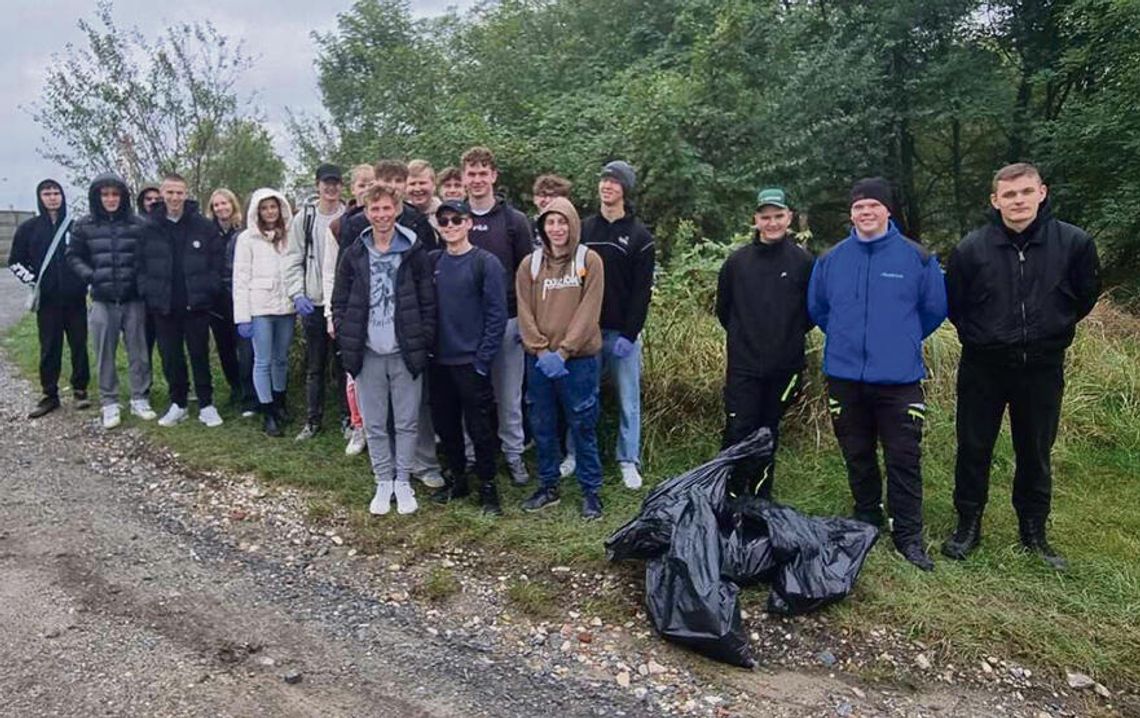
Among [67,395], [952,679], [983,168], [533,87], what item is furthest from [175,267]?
[983,168]

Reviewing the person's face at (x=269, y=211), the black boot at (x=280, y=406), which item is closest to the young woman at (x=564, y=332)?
the person's face at (x=269, y=211)

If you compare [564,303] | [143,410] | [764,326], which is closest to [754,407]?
[764,326]

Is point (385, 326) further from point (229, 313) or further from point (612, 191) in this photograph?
point (229, 313)

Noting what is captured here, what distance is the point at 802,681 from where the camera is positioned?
3.52 m

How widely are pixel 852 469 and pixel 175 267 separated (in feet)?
16.7

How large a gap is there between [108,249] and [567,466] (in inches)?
155

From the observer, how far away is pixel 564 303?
4871mm

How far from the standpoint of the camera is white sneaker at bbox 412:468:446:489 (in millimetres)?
5504

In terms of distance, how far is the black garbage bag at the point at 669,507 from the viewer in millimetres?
4023

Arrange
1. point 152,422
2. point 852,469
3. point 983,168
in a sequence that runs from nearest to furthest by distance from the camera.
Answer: point 852,469 → point 152,422 → point 983,168

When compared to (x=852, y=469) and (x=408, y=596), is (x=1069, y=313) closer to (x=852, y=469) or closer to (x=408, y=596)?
(x=852, y=469)

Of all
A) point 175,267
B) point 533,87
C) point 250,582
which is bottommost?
point 250,582

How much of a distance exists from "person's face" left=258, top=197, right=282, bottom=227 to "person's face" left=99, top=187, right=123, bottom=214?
127cm

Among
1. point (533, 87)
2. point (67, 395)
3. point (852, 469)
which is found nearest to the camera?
point (852, 469)
